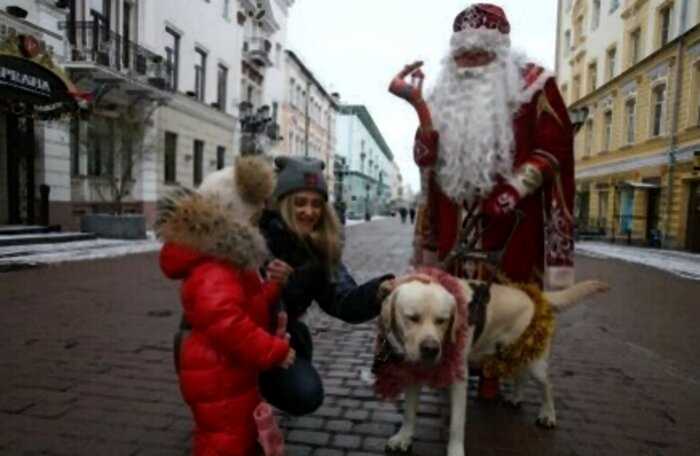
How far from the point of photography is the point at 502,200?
2.92 m

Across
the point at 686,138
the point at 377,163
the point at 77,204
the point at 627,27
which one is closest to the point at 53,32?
the point at 77,204

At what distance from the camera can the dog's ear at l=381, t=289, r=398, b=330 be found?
8.65 feet

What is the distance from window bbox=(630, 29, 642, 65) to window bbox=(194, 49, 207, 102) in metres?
19.0

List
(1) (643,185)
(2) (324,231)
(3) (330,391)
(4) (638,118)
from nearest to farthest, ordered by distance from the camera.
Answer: (2) (324,231)
(3) (330,391)
(1) (643,185)
(4) (638,118)

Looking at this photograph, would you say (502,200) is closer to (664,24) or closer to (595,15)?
(664,24)

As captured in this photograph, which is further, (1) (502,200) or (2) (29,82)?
(2) (29,82)

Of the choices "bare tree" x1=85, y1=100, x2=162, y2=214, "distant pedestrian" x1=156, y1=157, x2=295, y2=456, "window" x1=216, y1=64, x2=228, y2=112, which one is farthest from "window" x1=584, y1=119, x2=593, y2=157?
"distant pedestrian" x1=156, y1=157, x2=295, y2=456

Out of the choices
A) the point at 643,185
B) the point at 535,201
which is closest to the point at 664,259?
the point at 643,185

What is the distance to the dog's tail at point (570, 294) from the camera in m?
3.16

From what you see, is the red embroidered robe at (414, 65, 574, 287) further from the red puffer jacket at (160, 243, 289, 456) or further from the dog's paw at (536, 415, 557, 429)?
the red puffer jacket at (160, 243, 289, 456)

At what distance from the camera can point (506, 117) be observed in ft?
10.2

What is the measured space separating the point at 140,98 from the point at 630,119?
2067 centimetres

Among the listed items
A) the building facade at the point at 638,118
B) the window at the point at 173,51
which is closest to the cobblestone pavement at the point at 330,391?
the building facade at the point at 638,118

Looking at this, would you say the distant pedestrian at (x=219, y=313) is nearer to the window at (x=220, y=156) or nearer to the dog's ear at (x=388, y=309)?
the dog's ear at (x=388, y=309)
